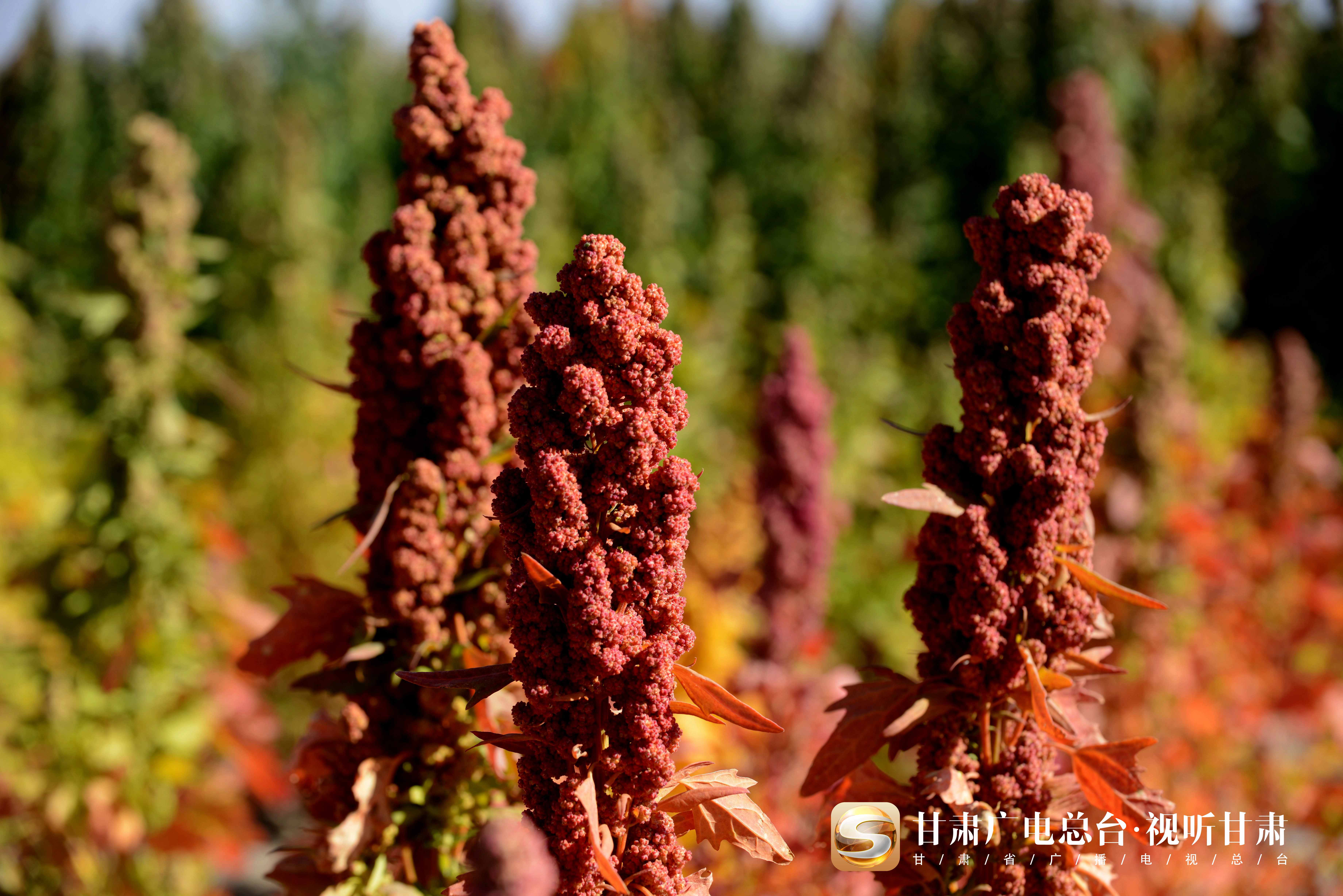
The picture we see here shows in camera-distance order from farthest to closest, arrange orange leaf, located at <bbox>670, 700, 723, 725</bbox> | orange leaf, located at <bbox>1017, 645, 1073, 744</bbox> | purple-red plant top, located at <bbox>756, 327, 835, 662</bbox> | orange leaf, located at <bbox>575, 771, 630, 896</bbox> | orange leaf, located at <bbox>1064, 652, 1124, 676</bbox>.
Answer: purple-red plant top, located at <bbox>756, 327, 835, 662</bbox>, orange leaf, located at <bbox>1064, 652, 1124, 676</bbox>, orange leaf, located at <bbox>1017, 645, 1073, 744</bbox>, orange leaf, located at <bbox>670, 700, 723, 725</bbox>, orange leaf, located at <bbox>575, 771, 630, 896</bbox>

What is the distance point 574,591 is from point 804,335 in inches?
182

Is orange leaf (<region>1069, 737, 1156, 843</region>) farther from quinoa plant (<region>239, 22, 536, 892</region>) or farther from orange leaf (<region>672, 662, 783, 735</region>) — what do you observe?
quinoa plant (<region>239, 22, 536, 892</region>)

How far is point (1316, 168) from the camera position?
1988 centimetres

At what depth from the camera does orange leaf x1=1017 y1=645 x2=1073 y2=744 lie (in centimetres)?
193

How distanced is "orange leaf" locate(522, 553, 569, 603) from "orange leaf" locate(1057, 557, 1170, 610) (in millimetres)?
977

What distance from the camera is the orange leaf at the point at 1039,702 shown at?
1931 mm

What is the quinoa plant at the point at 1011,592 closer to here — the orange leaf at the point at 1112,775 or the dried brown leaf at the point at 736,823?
the orange leaf at the point at 1112,775

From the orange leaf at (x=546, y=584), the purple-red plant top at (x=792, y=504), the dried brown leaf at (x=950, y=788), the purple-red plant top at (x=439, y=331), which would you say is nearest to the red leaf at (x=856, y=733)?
the dried brown leaf at (x=950, y=788)

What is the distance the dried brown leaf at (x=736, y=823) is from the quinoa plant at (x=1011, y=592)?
27 centimetres

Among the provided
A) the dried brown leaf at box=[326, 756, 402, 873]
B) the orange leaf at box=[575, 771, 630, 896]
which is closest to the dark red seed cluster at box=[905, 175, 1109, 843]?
the orange leaf at box=[575, 771, 630, 896]

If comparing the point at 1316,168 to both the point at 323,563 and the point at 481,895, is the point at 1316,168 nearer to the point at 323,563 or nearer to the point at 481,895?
the point at 323,563

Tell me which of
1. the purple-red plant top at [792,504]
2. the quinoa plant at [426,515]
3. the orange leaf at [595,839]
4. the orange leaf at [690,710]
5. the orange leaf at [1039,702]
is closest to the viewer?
the orange leaf at [595,839]

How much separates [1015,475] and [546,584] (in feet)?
3.13

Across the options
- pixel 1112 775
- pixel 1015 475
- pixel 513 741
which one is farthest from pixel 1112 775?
pixel 513 741
